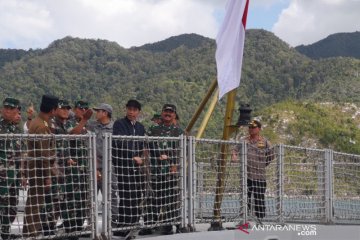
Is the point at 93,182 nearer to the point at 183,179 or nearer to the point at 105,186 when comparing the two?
the point at 105,186

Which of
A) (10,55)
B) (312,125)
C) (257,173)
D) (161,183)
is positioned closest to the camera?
(161,183)

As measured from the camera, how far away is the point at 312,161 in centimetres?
952

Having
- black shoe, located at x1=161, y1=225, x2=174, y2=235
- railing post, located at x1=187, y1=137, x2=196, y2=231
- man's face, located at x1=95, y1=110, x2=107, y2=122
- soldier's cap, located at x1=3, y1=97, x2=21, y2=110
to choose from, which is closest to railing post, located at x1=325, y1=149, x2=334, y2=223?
railing post, located at x1=187, y1=137, x2=196, y2=231

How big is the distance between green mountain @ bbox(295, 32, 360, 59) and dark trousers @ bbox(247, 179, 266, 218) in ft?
452

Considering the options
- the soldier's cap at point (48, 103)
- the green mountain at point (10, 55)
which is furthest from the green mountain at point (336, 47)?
the soldier's cap at point (48, 103)

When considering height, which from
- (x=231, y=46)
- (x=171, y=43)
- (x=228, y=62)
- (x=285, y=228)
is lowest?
(x=285, y=228)

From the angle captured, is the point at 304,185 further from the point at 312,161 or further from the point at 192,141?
the point at 192,141

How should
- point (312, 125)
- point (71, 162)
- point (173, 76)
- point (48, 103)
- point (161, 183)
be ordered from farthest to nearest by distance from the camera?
point (173, 76), point (312, 125), point (161, 183), point (48, 103), point (71, 162)

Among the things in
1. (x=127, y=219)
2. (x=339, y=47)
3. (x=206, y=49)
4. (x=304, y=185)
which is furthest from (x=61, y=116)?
(x=339, y=47)

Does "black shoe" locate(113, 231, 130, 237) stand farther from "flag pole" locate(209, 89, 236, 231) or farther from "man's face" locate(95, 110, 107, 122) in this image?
"man's face" locate(95, 110, 107, 122)

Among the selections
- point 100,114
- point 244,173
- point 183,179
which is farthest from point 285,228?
point 100,114

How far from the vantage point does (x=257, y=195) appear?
8633mm

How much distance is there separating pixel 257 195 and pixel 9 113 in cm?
337

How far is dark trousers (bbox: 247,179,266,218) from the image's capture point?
8.58 metres
